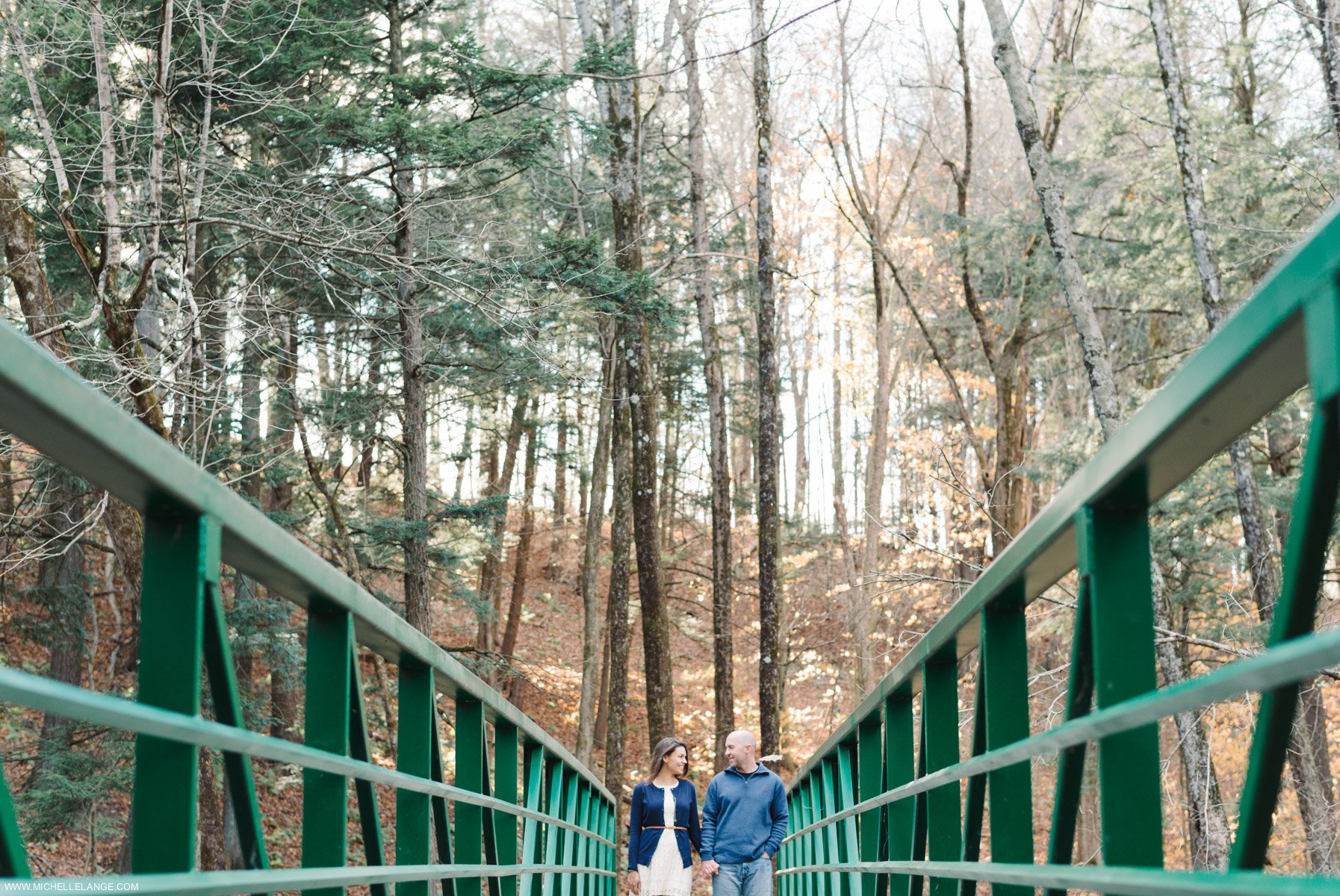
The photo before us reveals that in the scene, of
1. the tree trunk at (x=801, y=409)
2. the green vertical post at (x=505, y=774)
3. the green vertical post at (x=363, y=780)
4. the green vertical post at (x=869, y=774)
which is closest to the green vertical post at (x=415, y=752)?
the green vertical post at (x=363, y=780)

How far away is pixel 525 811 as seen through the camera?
3789 mm

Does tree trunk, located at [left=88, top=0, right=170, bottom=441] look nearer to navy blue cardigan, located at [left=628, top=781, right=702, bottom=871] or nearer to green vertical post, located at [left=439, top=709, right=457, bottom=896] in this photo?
navy blue cardigan, located at [left=628, top=781, right=702, bottom=871]

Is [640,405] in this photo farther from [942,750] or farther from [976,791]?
[976,791]

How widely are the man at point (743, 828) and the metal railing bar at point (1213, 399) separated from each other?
535 centimetres

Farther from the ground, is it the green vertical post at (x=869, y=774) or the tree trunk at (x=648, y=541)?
the tree trunk at (x=648, y=541)

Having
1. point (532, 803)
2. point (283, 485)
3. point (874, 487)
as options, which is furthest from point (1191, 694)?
point (874, 487)

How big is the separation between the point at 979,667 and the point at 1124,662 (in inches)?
25.1

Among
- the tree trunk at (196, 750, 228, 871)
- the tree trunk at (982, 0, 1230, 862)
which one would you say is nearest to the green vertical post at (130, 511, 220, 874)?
the tree trunk at (196, 750, 228, 871)

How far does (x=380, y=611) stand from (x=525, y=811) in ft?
6.18

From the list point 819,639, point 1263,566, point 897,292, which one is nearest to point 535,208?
point 897,292

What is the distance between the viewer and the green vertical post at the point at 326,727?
1912 mm

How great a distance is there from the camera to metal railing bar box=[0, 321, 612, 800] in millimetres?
1016

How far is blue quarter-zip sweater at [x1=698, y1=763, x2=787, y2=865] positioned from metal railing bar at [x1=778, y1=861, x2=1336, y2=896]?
5.01 m

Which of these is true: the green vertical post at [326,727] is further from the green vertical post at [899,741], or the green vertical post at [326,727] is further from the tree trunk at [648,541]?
the tree trunk at [648,541]
